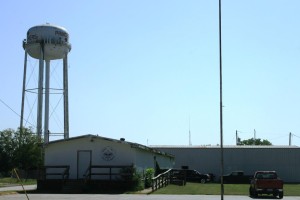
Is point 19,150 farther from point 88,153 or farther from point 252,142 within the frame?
point 252,142

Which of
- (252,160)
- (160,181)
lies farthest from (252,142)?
(160,181)

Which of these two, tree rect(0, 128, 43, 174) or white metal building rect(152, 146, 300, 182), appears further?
tree rect(0, 128, 43, 174)

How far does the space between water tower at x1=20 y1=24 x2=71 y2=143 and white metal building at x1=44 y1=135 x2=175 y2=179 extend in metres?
23.0

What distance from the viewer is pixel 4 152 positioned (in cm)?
7225

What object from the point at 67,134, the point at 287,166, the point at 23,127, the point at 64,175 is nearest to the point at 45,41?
the point at 67,134

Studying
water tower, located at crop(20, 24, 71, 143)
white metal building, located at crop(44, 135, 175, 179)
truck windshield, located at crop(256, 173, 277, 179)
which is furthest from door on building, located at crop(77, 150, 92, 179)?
water tower, located at crop(20, 24, 71, 143)

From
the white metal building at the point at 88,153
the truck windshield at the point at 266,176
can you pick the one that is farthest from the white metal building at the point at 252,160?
the truck windshield at the point at 266,176

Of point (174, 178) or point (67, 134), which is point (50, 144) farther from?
point (67, 134)

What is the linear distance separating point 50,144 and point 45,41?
2482 cm

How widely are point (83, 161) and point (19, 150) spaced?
34.3m

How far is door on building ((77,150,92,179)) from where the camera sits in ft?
125

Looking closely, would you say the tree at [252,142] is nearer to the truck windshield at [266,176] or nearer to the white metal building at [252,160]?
the white metal building at [252,160]

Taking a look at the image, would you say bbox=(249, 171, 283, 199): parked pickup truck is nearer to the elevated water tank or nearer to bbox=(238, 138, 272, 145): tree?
the elevated water tank

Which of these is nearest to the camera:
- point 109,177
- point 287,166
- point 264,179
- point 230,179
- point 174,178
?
point 264,179
